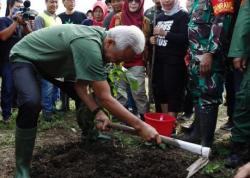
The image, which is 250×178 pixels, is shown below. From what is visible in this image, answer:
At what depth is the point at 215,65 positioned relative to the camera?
156 inches

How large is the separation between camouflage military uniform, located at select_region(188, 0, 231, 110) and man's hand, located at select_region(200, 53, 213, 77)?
0.05m

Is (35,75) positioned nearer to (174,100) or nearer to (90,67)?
(90,67)

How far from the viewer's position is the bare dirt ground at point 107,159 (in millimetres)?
3555

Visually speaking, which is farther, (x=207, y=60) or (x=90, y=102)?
(x=207, y=60)

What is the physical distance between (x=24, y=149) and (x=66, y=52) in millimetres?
913

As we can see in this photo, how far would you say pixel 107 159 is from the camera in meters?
3.88

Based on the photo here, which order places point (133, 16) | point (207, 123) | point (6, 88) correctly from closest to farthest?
Result: point (207, 123)
point (6, 88)
point (133, 16)

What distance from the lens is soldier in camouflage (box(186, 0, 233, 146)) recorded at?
12.7 feet

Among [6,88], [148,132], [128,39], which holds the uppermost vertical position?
[128,39]

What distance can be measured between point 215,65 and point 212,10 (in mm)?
573

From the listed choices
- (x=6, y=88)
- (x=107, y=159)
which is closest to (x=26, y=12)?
(x=6, y=88)

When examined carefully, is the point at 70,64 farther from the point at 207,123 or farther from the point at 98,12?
the point at 98,12

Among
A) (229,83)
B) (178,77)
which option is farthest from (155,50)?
(229,83)

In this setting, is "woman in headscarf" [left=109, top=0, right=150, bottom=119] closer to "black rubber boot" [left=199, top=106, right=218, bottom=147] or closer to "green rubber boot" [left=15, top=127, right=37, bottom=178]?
"black rubber boot" [left=199, top=106, right=218, bottom=147]
